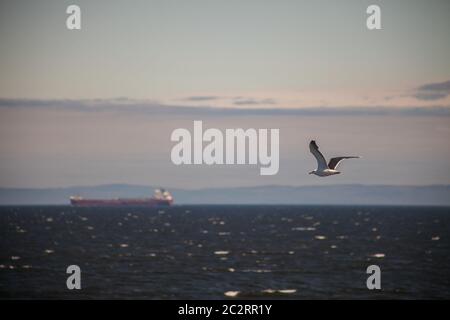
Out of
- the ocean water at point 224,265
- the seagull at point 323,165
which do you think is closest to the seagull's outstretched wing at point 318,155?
the seagull at point 323,165

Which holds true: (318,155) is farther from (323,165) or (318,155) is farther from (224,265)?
(224,265)

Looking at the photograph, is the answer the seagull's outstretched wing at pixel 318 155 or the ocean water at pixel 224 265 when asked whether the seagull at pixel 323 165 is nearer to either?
the seagull's outstretched wing at pixel 318 155

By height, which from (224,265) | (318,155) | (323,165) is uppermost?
(318,155)

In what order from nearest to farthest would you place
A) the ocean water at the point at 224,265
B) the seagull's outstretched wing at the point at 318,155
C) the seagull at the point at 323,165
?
the seagull's outstretched wing at the point at 318,155
the seagull at the point at 323,165
the ocean water at the point at 224,265

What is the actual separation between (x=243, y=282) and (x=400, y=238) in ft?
268

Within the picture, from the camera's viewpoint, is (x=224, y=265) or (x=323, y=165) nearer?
(x=323, y=165)

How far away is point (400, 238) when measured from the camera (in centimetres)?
16475

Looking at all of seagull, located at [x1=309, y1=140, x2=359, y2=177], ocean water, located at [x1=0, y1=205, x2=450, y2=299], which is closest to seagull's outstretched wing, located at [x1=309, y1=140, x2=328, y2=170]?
seagull, located at [x1=309, y1=140, x2=359, y2=177]

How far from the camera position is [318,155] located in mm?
32688

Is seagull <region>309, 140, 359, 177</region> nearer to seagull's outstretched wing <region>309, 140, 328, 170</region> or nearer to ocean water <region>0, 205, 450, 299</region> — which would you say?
seagull's outstretched wing <region>309, 140, 328, 170</region>

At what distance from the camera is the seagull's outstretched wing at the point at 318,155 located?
3158cm

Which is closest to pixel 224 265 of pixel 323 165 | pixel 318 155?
pixel 323 165

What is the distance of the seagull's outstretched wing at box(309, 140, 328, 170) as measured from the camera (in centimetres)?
3158
